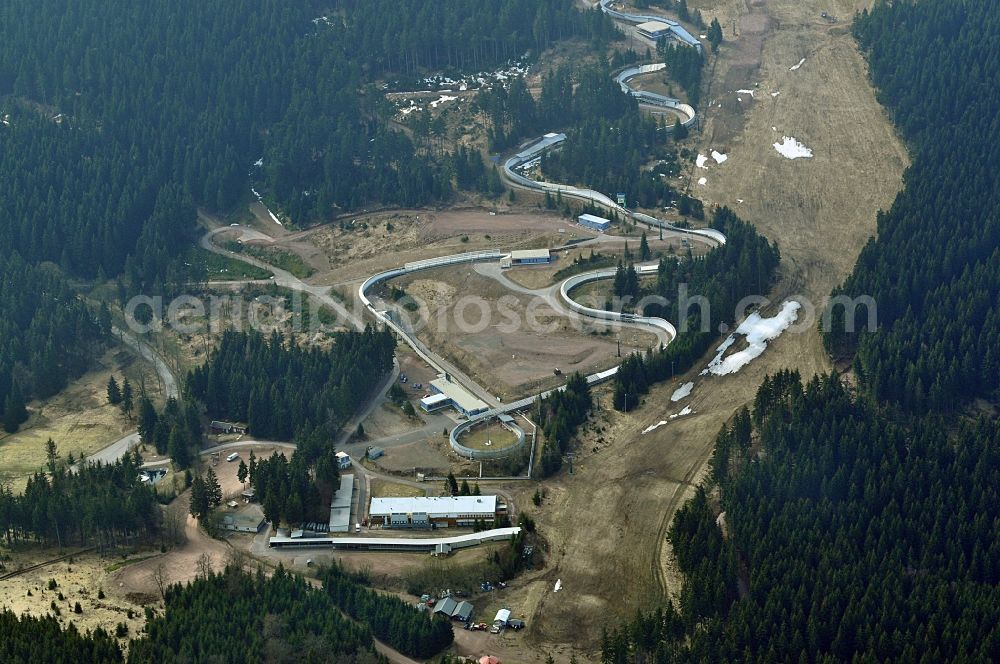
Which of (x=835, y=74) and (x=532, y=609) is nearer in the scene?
(x=532, y=609)

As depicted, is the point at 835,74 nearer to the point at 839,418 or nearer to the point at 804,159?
the point at 804,159

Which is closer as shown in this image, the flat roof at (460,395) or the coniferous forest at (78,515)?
the coniferous forest at (78,515)

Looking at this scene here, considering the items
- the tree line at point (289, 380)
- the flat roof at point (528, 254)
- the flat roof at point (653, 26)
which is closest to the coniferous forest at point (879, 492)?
the flat roof at point (528, 254)

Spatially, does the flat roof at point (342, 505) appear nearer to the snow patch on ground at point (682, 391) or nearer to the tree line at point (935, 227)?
the snow patch on ground at point (682, 391)

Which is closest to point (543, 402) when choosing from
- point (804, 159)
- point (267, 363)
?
point (267, 363)

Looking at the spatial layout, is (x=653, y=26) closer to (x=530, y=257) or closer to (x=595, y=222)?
(x=595, y=222)

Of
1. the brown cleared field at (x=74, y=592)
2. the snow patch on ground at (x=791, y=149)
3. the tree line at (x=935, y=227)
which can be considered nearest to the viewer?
the brown cleared field at (x=74, y=592)

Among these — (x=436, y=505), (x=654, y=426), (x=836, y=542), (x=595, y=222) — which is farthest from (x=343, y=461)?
(x=595, y=222)
